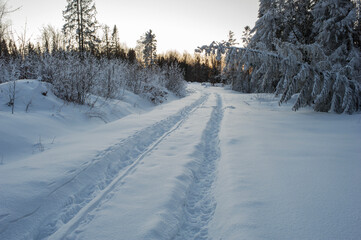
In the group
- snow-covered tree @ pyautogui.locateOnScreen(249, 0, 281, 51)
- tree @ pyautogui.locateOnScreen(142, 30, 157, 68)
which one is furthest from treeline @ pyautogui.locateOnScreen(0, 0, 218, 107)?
tree @ pyautogui.locateOnScreen(142, 30, 157, 68)

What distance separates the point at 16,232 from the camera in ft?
6.23

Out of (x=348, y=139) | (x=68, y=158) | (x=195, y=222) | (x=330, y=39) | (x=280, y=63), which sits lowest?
(x=195, y=222)

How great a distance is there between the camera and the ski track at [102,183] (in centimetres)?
203

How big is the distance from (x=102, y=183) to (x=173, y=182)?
3.48ft

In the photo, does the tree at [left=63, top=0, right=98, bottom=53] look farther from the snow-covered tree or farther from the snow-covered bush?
the snow-covered tree

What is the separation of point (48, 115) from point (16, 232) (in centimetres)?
421

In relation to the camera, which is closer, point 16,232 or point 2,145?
point 16,232

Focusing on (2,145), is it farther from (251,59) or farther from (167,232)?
(251,59)

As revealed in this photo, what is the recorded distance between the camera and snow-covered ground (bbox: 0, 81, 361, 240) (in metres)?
1.98

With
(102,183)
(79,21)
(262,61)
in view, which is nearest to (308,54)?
(262,61)

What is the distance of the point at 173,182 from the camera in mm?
2836

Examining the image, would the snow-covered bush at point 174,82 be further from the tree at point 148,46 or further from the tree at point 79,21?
the tree at point 148,46

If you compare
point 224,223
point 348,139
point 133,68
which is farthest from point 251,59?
point 133,68

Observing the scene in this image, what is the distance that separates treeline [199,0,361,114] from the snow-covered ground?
2.30 metres
